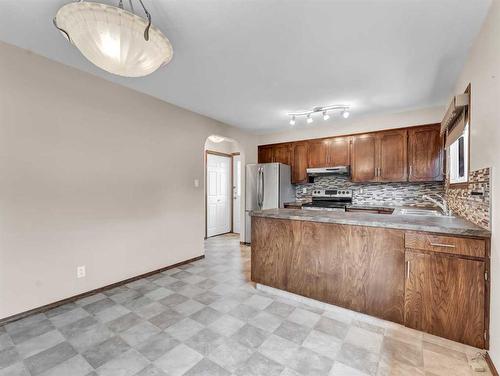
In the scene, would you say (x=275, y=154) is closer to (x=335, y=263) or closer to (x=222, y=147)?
(x=222, y=147)

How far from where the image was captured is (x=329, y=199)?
4.71 metres

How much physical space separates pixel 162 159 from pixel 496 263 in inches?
139

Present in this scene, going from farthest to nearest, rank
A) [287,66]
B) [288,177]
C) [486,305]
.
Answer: [288,177] → [287,66] → [486,305]

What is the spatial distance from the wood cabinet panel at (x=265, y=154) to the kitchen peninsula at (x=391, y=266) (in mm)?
2779

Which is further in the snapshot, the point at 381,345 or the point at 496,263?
the point at 381,345

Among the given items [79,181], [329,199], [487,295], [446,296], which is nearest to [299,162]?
[329,199]

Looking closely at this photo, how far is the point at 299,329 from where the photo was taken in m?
2.06

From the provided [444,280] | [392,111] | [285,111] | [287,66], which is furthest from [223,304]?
[392,111]

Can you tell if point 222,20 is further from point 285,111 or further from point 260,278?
point 260,278

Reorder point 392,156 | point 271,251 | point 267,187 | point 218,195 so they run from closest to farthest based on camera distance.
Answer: point 271,251 → point 392,156 → point 267,187 → point 218,195

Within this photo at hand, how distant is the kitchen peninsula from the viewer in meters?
1.77

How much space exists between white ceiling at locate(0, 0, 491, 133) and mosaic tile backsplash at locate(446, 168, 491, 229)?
1.16m

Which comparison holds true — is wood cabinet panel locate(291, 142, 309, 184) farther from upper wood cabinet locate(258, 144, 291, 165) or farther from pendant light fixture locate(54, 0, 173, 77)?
pendant light fixture locate(54, 0, 173, 77)

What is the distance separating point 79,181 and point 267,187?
315 cm
